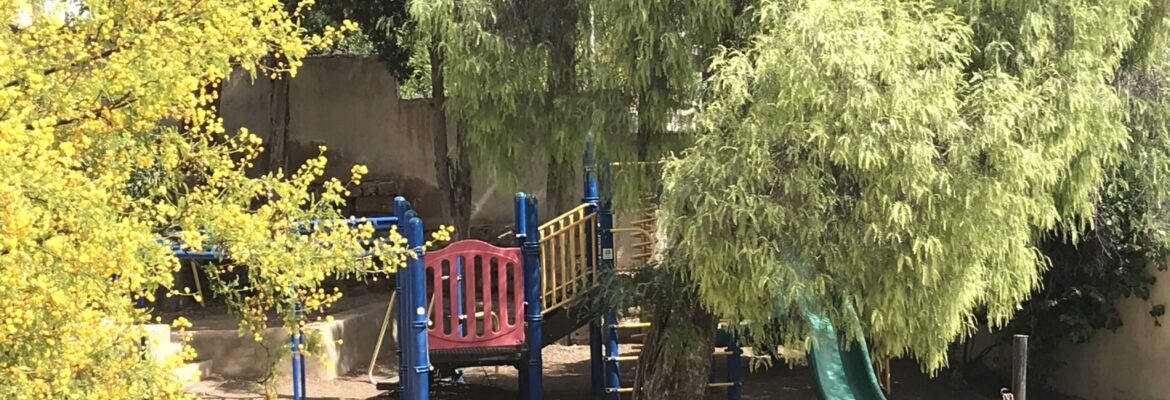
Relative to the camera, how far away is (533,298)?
9.30m

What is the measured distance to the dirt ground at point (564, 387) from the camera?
34.5 feet

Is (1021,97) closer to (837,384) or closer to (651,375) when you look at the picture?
(837,384)

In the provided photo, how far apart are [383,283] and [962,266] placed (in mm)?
8661

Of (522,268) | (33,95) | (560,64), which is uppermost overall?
(560,64)

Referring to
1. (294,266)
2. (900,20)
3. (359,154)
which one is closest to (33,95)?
(294,266)

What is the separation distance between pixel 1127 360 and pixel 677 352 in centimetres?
415

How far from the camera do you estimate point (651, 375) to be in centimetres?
900

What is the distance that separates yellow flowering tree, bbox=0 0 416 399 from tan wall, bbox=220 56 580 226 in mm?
8494

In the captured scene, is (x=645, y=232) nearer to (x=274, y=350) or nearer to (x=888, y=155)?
(x=274, y=350)

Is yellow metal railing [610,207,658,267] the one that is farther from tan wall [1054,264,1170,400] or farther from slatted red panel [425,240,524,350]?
tan wall [1054,264,1170,400]

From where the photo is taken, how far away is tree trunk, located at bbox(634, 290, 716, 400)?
8.75 metres

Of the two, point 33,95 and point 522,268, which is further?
point 522,268

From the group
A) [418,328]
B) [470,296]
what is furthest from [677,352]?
[418,328]

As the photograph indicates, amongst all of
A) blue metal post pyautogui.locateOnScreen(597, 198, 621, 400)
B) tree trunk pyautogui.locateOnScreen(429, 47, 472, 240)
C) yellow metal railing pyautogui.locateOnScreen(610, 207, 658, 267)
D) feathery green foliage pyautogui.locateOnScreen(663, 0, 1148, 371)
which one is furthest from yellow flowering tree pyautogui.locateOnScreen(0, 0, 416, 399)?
tree trunk pyautogui.locateOnScreen(429, 47, 472, 240)
